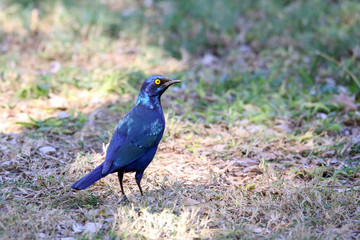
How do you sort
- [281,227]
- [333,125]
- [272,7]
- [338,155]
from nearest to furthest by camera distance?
[281,227] → [338,155] → [333,125] → [272,7]

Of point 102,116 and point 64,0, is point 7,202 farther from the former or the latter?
point 64,0

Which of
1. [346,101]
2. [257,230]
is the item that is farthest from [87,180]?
[346,101]

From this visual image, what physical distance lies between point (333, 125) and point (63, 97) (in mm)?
3353

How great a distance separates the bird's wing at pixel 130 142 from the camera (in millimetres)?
3758

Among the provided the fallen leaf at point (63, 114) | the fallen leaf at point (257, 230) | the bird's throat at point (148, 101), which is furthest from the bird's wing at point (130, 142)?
the fallen leaf at point (63, 114)

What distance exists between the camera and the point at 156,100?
4.23m

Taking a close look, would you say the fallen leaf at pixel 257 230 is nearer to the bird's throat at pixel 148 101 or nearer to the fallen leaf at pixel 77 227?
the fallen leaf at pixel 77 227

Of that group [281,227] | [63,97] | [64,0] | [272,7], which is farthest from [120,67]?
[281,227]

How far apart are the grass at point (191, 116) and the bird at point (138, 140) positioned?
11.0 inches

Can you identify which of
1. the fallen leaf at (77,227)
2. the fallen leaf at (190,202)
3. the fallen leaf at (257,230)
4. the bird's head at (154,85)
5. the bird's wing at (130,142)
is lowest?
the fallen leaf at (257,230)

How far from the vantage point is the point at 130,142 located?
3.88 m

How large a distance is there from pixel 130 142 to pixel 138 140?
0.23ft

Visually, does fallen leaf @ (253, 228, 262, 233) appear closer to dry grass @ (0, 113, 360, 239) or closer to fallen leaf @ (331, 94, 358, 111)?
dry grass @ (0, 113, 360, 239)

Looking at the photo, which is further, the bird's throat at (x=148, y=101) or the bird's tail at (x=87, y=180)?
the bird's throat at (x=148, y=101)
